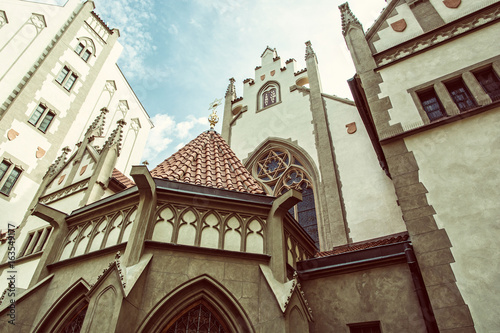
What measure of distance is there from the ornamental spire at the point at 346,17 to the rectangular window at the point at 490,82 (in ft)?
13.3

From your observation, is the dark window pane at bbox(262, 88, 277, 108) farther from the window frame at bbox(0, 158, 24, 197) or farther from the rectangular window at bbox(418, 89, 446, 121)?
the window frame at bbox(0, 158, 24, 197)

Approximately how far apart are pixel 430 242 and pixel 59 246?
298 inches

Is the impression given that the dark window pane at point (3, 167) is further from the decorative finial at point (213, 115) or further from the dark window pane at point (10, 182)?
the decorative finial at point (213, 115)

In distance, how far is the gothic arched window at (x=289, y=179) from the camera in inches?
464

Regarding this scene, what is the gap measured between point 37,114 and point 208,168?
453 inches

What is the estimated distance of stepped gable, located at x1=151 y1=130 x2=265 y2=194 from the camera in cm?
732

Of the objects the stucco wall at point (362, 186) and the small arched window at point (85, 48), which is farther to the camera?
the small arched window at point (85, 48)

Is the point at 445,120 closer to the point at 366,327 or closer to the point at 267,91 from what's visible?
the point at 366,327

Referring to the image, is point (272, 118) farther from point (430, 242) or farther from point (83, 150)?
point (430, 242)

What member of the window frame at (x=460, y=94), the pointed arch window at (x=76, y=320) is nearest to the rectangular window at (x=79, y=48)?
the pointed arch window at (x=76, y=320)

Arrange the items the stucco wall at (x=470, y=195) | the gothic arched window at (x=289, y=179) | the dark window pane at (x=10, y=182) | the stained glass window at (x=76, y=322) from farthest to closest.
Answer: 1. the dark window pane at (x=10, y=182)
2. the gothic arched window at (x=289, y=179)
3. the stained glass window at (x=76, y=322)
4. the stucco wall at (x=470, y=195)

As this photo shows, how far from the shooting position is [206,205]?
6348 mm

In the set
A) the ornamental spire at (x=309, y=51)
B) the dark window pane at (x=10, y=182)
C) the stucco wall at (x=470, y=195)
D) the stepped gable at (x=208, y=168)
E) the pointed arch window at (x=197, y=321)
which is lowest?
the pointed arch window at (x=197, y=321)

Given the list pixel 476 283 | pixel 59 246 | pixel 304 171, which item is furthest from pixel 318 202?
pixel 59 246
